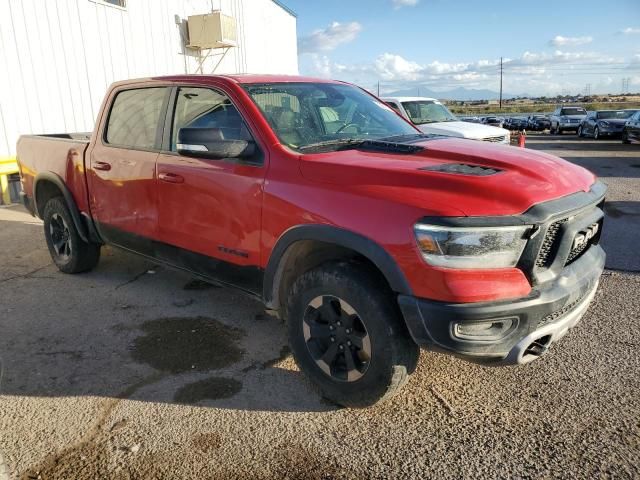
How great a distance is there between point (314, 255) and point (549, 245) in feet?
4.26

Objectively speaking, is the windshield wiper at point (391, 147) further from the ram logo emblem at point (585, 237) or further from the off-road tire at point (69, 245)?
the off-road tire at point (69, 245)

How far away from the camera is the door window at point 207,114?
343 cm

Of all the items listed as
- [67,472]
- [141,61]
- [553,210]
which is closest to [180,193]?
[67,472]

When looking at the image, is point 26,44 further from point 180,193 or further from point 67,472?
point 67,472

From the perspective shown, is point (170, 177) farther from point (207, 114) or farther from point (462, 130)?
point (462, 130)

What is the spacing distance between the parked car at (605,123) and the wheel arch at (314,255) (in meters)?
22.3

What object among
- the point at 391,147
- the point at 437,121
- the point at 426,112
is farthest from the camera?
the point at 426,112

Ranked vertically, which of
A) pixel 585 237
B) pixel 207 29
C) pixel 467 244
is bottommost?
pixel 585 237

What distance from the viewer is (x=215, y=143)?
3.09 metres

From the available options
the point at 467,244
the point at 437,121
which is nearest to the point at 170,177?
the point at 467,244

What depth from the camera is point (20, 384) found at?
3.28 m

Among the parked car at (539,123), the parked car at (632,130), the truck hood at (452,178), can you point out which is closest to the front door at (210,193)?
the truck hood at (452,178)

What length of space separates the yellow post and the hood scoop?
330 inches

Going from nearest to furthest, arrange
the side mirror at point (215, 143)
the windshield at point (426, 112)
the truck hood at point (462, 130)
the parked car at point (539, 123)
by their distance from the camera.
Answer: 1. the side mirror at point (215, 143)
2. the truck hood at point (462, 130)
3. the windshield at point (426, 112)
4. the parked car at point (539, 123)
